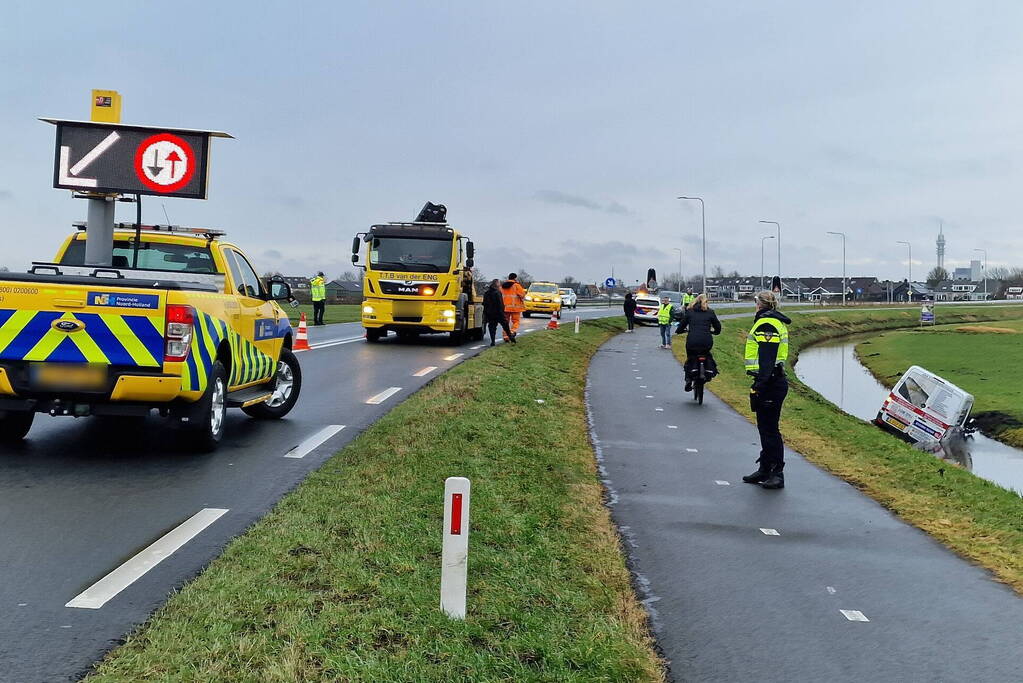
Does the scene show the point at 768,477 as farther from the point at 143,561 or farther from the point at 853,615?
the point at 143,561

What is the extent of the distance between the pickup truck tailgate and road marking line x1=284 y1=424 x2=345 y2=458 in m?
1.75

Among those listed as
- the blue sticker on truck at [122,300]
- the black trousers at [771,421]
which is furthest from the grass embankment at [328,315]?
the blue sticker on truck at [122,300]

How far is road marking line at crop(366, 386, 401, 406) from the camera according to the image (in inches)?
502

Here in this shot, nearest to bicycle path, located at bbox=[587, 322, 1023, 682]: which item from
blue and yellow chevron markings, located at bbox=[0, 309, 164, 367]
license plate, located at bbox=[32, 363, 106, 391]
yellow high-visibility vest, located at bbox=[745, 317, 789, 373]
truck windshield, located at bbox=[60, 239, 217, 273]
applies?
yellow high-visibility vest, located at bbox=[745, 317, 789, 373]

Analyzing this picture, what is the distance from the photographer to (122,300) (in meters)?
7.62

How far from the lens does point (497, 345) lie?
972 inches

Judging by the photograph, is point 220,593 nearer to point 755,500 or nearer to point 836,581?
point 836,581

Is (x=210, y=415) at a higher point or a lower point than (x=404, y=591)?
higher

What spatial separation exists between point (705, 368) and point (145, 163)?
9826mm

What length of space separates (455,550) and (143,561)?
1959 millimetres

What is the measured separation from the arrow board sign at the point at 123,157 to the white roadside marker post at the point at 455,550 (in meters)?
6.72

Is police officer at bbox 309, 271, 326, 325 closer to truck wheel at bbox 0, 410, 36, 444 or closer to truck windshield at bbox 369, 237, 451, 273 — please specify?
truck windshield at bbox 369, 237, 451, 273

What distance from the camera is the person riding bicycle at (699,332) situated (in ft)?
54.5

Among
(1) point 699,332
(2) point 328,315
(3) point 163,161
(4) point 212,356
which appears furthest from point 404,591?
(2) point 328,315
